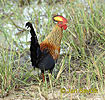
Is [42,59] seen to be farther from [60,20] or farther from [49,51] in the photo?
[60,20]

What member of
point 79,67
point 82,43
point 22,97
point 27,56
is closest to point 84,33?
point 82,43

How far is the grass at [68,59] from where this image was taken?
2.47 meters

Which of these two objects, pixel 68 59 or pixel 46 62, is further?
pixel 68 59

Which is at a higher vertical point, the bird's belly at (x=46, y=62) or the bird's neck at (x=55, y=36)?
the bird's neck at (x=55, y=36)

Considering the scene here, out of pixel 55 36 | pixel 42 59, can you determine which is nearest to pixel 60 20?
pixel 55 36

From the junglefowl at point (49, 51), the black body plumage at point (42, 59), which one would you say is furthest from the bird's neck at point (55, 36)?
the black body plumage at point (42, 59)

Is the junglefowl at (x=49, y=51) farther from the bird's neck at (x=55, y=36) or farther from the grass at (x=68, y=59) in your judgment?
the grass at (x=68, y=59)

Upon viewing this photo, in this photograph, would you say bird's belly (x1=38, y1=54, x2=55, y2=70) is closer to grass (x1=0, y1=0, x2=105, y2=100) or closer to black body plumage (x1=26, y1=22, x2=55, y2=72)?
Result: black body plumage (x1=26, y1=22, x2=55, y2=72)

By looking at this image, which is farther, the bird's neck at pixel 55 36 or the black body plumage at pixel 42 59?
the bird's neck at pixel 55 36

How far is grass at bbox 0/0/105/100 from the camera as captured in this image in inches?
97.3

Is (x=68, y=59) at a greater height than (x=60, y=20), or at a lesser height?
lesser

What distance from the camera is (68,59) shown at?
321 centimetres

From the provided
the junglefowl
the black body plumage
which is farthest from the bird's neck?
the black body plumage

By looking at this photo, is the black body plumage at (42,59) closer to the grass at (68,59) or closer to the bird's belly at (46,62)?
the bird's belly at (46,62)
